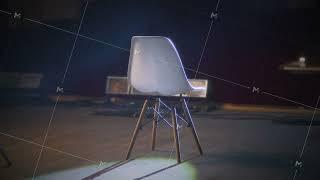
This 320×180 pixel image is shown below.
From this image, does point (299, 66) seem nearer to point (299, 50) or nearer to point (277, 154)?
point (299, 50)

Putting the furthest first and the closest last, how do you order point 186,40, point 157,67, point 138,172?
point 186,40 → point 157,67 → point 138,172

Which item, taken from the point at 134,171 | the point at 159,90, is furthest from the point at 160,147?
the point at 134,171

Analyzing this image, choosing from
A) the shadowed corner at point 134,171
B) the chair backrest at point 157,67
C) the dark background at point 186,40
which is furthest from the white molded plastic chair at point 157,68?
the dark background at point 186,40

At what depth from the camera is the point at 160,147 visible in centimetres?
259

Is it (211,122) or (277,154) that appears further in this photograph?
(211,122)

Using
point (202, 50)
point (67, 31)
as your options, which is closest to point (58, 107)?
point (67, 31)

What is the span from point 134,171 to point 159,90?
456mm

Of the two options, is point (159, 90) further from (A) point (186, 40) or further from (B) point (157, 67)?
(A) point (186, 40)

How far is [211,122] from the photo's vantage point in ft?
11.9

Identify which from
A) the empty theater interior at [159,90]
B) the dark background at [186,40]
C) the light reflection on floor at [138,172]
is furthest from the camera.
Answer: the dark background at [186,40]

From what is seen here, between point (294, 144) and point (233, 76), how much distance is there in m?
1.97

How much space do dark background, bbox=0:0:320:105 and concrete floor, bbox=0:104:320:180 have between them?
0.62 m

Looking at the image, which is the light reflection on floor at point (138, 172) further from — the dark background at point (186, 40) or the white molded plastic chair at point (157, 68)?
the dark background at point (186, 40)

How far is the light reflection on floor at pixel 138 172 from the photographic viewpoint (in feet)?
6.16
